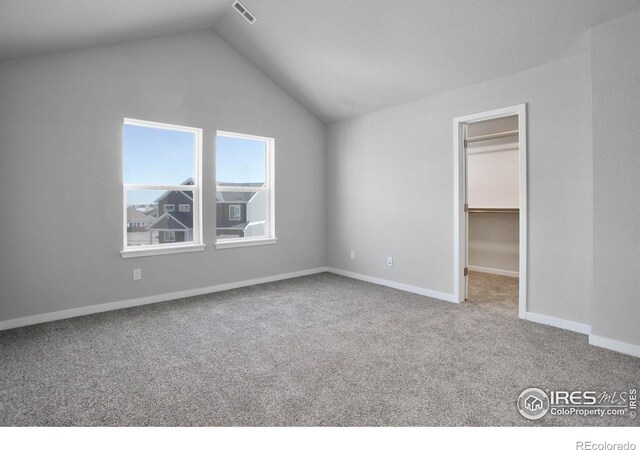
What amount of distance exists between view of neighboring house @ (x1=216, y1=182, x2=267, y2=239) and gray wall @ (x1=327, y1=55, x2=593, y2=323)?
1179 millimetres

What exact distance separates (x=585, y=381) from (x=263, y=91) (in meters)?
4.54

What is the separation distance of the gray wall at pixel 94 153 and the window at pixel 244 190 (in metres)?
0.16

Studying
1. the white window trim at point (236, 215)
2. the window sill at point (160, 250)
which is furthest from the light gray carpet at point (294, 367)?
the white window trim at point (236, 215)

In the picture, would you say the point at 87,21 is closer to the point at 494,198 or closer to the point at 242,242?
the point at 242,242

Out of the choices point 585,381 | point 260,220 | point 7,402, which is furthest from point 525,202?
point 7,402

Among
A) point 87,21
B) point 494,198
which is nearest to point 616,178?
point 494,198

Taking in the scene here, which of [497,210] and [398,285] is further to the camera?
[497,210]

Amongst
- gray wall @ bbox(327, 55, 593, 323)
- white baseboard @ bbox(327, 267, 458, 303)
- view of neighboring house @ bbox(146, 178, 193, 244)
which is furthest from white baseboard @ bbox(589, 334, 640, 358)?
view of neighboring house @ bbox(146, 178, 193, 244)

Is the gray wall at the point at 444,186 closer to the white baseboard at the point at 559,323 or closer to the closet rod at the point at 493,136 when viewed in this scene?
the white baseboard at the point at 559,323

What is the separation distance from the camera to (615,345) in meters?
2.57

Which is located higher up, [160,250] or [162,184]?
[162,184]

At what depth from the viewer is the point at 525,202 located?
329 cm

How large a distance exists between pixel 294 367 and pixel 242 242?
2.57 m

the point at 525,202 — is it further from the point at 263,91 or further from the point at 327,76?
the point at 263,91
